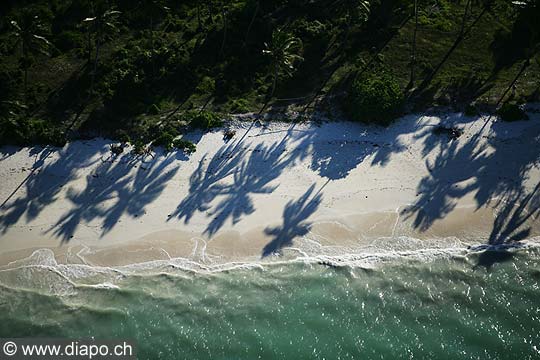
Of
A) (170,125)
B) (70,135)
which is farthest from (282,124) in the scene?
(70,135)

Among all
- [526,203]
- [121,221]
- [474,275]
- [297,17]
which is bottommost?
[121,221]

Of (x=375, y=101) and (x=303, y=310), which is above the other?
(x=375, y=101)

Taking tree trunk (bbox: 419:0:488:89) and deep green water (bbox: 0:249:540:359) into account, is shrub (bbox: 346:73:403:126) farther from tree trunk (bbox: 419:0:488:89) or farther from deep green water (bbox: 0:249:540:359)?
deep green water (bbox: 0:249:540:359)

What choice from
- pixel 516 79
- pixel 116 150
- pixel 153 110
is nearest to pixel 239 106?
pixel 153 110

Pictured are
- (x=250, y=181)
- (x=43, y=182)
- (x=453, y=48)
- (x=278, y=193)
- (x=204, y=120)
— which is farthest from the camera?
(x=453, y=48)

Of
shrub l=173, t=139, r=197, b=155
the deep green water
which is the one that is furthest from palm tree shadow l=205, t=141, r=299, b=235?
the deep green water

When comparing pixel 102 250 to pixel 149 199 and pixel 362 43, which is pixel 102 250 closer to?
pixel 149 199

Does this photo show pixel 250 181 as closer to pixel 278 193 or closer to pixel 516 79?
pixel 278 193

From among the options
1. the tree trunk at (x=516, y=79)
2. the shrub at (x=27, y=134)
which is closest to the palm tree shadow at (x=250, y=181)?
the shrub at (x=27, y=134)
